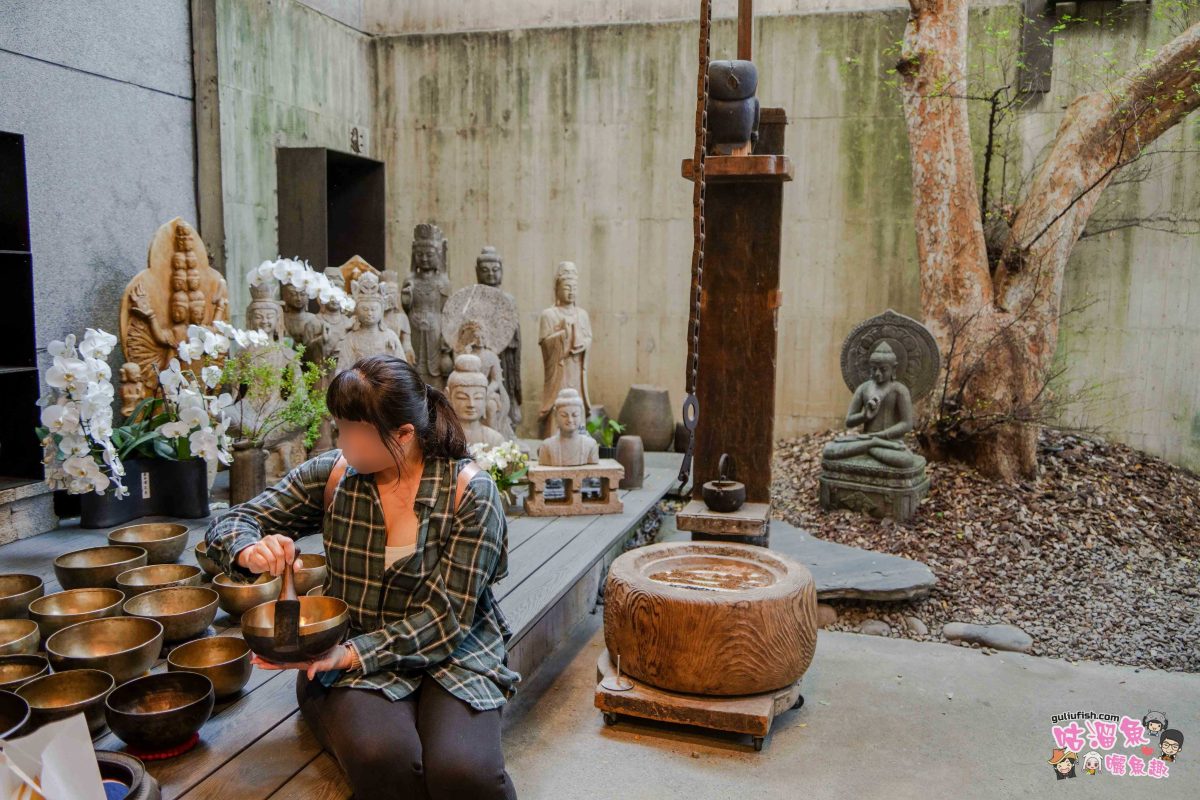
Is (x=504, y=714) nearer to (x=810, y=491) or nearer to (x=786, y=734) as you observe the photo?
(x=786, y=734)

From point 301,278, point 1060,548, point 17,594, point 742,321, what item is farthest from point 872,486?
point 17,594

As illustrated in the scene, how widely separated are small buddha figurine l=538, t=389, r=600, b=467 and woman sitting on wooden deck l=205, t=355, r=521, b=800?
7.55 ft

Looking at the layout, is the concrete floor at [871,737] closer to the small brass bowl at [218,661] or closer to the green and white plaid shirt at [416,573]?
the green and white plaid shirt at [416,573]

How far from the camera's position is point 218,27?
247 inches

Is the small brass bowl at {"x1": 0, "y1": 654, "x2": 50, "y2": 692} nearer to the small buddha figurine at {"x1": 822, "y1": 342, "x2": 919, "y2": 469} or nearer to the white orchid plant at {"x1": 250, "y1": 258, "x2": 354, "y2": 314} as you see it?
the white orchid plant at {"x1": 250, "y1": 258, "x2": 354, "y2": 314}

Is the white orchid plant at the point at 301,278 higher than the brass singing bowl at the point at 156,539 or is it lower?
higher

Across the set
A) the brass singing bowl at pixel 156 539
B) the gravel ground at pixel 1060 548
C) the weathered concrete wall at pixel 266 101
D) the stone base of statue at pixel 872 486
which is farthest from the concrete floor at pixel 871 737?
the weathered concrete wall at pixel 266 101

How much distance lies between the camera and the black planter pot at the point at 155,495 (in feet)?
13.0

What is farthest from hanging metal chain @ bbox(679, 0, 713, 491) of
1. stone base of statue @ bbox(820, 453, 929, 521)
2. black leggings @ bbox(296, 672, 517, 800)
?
stone base of statue @ bbox(820, 453, 929, 521)

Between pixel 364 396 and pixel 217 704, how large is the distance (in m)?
Result: 1.01

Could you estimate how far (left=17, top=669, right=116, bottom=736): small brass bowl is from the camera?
7.25 feet

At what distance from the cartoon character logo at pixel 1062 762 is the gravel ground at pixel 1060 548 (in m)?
1.21

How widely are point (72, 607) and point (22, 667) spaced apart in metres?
0.43

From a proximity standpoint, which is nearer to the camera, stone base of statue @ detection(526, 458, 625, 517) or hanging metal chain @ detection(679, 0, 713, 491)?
hanging metal chain @ detection(679, 0, 713, 491)
